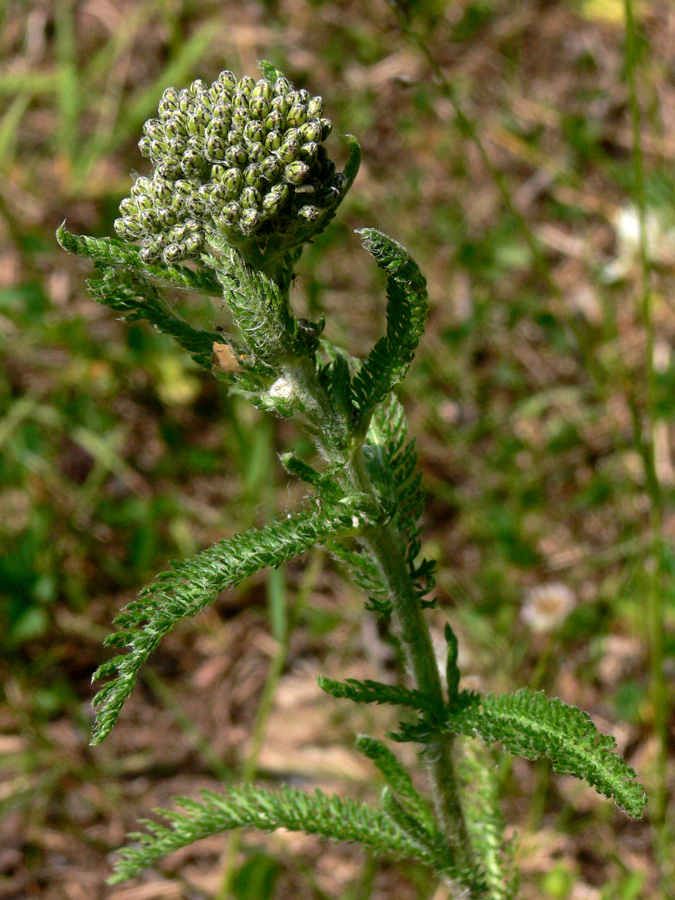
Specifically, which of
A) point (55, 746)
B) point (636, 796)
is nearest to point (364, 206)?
point (55, 746)

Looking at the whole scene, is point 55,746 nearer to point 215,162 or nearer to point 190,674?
point 190,674

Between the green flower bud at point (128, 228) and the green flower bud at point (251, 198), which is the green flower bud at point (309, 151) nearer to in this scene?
the green flower bud at point (251, 198)

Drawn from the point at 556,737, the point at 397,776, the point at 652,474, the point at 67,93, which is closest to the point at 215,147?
the point at 556,737

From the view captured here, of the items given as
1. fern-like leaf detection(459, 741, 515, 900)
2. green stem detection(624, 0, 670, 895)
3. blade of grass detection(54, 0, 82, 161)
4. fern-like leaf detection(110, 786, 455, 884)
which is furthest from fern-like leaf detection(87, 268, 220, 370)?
blade of grass detection(54, 0, 82, 161)

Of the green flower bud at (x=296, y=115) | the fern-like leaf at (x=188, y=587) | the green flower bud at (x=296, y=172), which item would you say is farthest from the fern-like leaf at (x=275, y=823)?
the green flower bud at (x=296, y=115)

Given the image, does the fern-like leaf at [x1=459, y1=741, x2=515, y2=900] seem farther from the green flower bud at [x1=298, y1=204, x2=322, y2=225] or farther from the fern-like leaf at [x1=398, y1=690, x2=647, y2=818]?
the green flower bud at [x1=298, y1=204, x2=322, y2=225]
